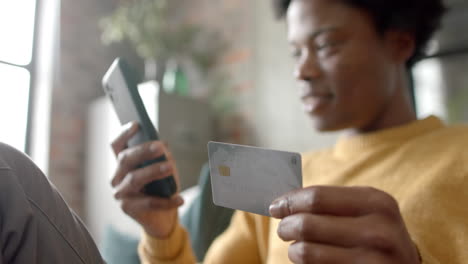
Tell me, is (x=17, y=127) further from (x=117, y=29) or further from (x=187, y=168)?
(x=117, y=29)

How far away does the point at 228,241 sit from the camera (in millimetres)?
772

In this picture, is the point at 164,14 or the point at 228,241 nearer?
the point at 228,241

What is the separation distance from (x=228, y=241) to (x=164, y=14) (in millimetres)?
1568

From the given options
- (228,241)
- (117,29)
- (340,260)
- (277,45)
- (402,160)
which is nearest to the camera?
(340,260)

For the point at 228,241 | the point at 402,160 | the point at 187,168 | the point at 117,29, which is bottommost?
the point at 187,168

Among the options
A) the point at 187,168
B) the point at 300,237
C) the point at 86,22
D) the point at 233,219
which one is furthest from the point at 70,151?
the point at 300,237

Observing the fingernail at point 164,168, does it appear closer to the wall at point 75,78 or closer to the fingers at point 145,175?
the fingers at point 145,175

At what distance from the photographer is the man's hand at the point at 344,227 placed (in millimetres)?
342

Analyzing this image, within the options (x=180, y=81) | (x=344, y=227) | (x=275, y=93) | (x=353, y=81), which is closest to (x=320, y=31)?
(x=353, y=81)

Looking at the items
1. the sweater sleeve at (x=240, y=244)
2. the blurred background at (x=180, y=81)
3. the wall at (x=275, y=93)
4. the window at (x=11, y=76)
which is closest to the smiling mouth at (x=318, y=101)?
the sweater sleeve at (x=240, y=244)

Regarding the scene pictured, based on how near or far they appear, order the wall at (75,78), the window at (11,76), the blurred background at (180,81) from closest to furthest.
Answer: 1. the window at (11,76)
2. the blurred background at (180,81)
3. the wall at (75,78)

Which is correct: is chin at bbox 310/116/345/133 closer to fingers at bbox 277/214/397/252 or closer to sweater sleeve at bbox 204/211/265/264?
sweater sleeve at bbox 204/211/265/264

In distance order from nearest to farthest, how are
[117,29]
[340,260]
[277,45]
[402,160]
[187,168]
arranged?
[340,260] → [402,160] → [187,168] → [117,29] → [277,45]

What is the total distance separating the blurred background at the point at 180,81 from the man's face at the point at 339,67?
771 millimetres
